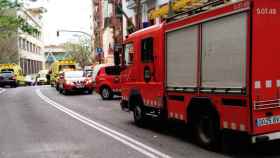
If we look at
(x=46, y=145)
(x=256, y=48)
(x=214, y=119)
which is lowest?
(x=46, y=145)

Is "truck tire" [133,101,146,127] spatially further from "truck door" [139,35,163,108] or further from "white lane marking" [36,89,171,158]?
"white lane marking" [36,89,171,158]

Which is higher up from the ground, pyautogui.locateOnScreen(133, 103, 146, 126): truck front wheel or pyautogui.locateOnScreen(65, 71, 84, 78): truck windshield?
pyautogui.locateOnScreen(65, 71, 84, 78): truck windshield

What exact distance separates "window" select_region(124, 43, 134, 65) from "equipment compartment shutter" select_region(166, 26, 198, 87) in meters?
2.40

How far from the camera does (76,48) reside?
229 ft

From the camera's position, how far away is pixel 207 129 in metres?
8.62

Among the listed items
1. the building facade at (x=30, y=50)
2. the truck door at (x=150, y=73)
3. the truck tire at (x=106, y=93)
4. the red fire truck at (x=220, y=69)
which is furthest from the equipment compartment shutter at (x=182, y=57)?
the building facade at (x=30, y=50)

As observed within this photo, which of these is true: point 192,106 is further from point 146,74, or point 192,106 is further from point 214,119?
point 146,74

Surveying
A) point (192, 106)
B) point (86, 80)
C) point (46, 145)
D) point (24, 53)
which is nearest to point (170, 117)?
point (192, 106)

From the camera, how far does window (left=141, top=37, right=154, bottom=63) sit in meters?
10.9

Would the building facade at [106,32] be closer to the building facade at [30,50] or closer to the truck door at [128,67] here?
the building facade at [30,50]

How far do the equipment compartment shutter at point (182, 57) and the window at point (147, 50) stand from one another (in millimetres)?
925

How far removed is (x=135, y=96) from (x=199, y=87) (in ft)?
12.7

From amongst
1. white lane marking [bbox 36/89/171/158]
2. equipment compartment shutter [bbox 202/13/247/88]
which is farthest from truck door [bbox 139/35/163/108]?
equipment compartment shutter [bbox 202/13/247/88]

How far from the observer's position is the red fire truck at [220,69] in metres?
7.23
